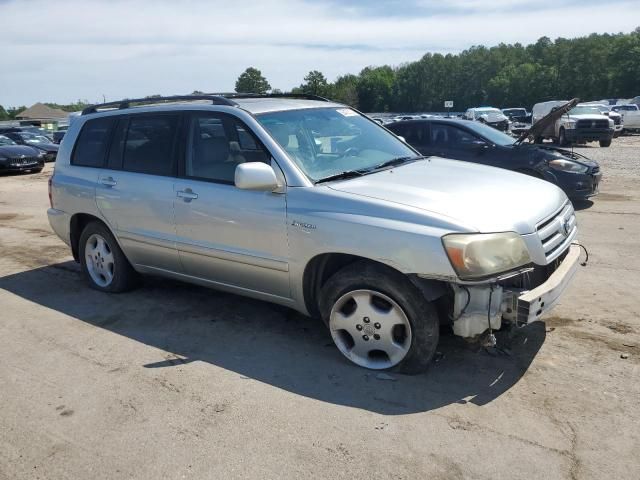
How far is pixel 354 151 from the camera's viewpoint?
15.1 feet

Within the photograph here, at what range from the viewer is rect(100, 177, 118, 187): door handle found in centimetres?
529

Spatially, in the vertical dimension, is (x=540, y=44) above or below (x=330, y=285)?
above

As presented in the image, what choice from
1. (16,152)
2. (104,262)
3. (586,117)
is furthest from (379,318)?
(586,117)

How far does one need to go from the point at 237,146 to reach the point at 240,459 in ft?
7.83

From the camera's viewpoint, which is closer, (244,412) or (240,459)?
(240,459)

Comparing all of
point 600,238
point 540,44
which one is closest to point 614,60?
point 540,44

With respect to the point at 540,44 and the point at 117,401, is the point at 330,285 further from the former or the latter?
the point at 540,44

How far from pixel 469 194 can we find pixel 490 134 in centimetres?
651

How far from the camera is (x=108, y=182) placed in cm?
534

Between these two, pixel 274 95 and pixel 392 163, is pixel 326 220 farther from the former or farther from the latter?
pixel 274 95

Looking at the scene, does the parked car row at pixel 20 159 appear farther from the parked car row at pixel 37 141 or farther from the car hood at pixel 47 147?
the car hood at pixel 47 147

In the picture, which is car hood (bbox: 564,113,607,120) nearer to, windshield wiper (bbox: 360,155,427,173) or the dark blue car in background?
the dark blue car in background

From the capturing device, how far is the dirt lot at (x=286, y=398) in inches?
116

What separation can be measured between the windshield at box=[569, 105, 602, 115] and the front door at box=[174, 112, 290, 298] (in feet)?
75.0
